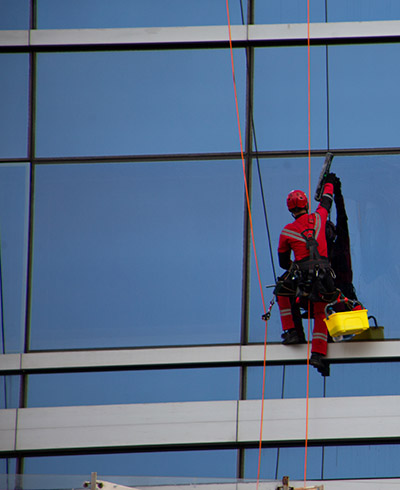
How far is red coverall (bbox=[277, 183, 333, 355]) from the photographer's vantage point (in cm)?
958

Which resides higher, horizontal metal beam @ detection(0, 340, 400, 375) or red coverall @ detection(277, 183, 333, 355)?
red coverall @ detection(277, 183, 333, 355)

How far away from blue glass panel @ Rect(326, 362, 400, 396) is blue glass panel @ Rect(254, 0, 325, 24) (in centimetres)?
358

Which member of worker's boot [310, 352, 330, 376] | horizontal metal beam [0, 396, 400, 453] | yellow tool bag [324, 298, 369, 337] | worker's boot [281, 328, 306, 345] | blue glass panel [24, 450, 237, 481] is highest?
Answer: yellow tool bag [324, 298, 369, 337]

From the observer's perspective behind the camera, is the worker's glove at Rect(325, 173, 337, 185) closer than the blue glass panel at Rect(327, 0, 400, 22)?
Yes

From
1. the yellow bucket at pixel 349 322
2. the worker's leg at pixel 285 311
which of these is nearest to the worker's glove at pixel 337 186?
the worker's leg at pixel 285 311

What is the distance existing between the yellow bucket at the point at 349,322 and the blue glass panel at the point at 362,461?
3.68ft

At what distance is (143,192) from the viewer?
34.9 ft

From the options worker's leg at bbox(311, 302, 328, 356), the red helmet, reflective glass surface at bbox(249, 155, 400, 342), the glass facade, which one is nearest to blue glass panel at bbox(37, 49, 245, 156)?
the glass facade

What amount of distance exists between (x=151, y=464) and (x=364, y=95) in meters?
4.25

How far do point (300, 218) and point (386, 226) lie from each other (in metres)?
1.24

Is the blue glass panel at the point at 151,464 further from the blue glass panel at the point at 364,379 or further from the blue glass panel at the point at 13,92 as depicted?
the blue glass panel at the point at 13,92

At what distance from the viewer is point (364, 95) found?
1067cm

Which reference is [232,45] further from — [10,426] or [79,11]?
[10,426]

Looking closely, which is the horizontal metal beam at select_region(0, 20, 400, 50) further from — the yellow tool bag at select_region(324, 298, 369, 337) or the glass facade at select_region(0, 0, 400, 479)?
the yellow tool bag at select_region(324, 298, 369, 337)
